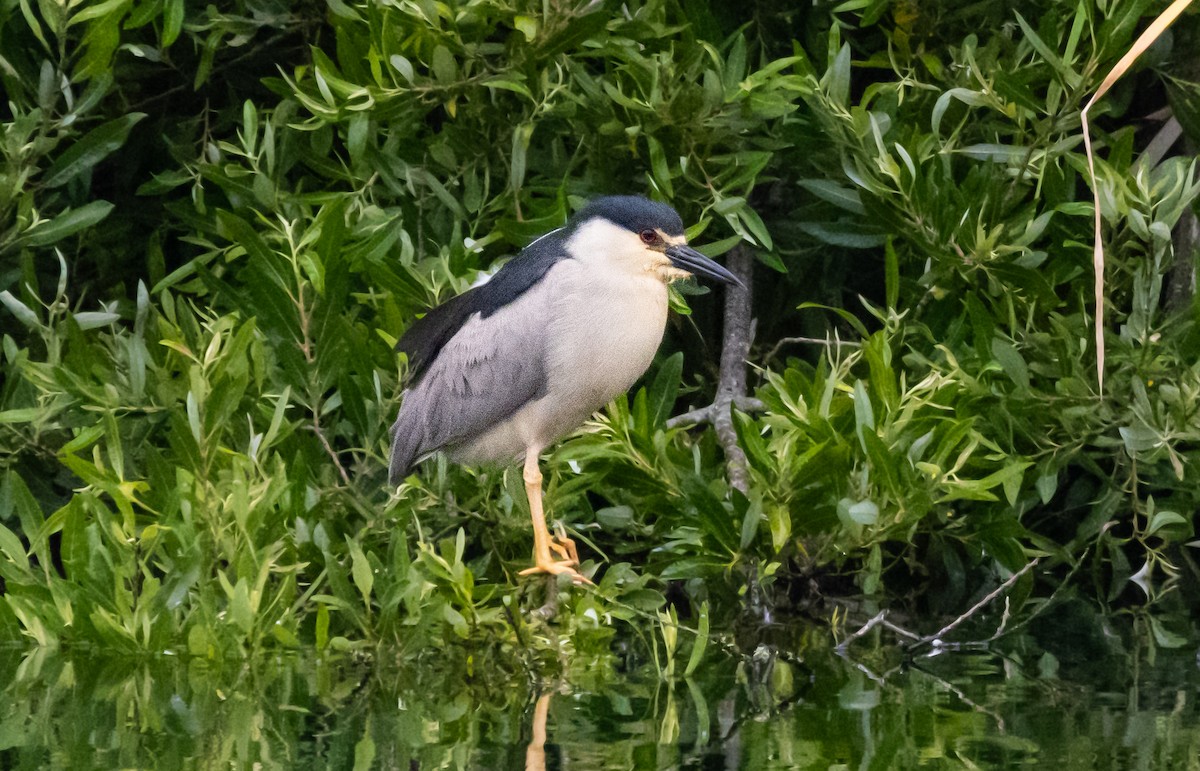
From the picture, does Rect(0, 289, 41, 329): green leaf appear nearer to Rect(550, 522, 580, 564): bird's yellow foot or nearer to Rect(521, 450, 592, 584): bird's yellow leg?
Rect(521, 450, 592, 584): bird's yellow leg

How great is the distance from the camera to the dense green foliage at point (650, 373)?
4.49 meters

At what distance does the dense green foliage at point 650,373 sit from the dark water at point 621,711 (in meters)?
0.14

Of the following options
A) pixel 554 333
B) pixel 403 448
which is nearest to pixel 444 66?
pixel 554 333

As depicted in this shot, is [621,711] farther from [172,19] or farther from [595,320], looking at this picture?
[172,19]

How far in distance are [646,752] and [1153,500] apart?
2261 mm

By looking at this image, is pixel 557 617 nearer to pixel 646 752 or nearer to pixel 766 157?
pixel 646 752

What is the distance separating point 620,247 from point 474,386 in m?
0.62

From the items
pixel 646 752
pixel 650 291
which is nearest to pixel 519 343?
pixel 650 291

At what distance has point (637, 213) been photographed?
4.82 m

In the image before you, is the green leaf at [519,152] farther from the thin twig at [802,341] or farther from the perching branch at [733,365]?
the thin twig at [802,341]

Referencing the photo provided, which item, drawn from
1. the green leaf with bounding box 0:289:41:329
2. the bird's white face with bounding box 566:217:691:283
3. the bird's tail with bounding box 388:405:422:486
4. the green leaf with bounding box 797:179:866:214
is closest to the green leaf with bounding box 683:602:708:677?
the bird's white face with bounding box 566:217:691:283

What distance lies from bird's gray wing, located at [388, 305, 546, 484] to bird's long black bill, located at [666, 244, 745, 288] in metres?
0.43

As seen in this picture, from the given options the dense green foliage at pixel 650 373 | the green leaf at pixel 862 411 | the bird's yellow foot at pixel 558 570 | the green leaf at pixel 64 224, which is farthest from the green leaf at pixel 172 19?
the green leaf at pixel 862 411

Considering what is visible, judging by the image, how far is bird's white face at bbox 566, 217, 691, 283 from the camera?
488 cm
